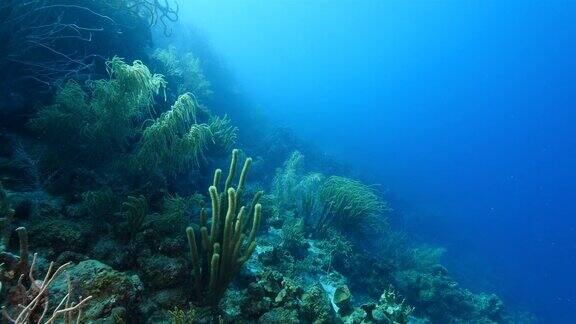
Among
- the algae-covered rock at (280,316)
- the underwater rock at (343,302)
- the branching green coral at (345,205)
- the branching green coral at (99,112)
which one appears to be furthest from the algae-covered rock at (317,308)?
the branching green coral at (99,112)

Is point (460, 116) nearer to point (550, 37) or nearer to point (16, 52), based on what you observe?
point (550, 37)

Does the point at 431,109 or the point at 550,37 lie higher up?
the point at 550,37

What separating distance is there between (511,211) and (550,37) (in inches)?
4567

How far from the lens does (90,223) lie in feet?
14.9

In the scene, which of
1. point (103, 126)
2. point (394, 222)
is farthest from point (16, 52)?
point (394, 222)

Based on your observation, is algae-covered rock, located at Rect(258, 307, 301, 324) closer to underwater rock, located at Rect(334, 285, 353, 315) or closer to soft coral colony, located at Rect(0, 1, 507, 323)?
soft coral colony, located at Rect(0, 1, 507, 323)

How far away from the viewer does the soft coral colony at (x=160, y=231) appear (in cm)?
322

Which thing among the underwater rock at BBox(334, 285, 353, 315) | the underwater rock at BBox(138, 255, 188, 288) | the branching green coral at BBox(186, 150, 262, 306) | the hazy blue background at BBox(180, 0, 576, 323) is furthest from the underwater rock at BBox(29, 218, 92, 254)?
the hazy blue background at BBox(180, 0, 576, 323)

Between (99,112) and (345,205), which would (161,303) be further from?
(345,205)

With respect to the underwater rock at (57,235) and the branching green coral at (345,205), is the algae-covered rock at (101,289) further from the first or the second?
the branching green coral at (345,205)

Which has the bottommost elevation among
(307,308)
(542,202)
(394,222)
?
(307,308)

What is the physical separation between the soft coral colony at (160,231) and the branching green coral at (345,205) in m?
0.03

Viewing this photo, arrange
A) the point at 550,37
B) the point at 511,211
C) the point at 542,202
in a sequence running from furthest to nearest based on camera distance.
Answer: the point at 550,37 < the point at 542,202 < the point at 511,211

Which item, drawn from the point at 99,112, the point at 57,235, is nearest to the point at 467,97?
the point at 99,112
